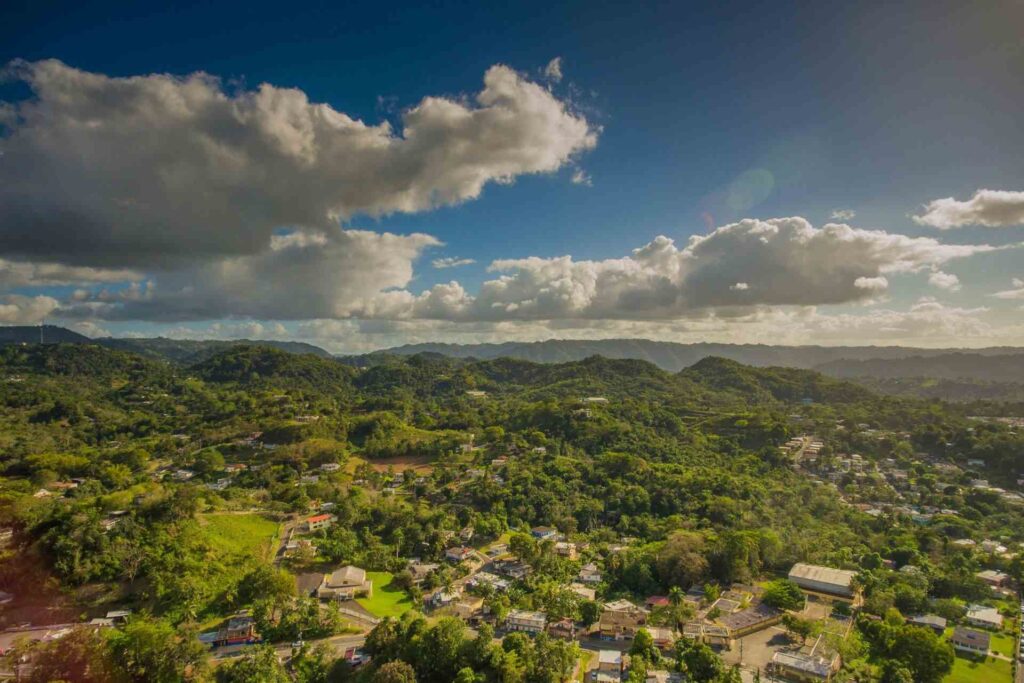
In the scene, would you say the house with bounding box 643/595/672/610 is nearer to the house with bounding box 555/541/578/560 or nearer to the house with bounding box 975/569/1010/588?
the house with bounding box 555/541/578/560

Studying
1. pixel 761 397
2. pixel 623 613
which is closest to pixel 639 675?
pixel 623 613

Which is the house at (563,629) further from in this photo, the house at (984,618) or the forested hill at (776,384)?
the forested hill at (776,384)

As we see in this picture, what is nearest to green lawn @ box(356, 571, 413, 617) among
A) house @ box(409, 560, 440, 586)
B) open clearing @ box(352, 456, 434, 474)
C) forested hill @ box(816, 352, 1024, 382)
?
house @ box(409, 560, 440, 586)

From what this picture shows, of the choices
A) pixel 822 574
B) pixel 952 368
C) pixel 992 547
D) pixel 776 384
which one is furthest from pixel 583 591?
pixel 952 368

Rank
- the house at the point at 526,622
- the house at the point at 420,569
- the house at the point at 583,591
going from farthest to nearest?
the house at the point at 420,569 → the house at the point at 583,591 → the house at the point at 526,622

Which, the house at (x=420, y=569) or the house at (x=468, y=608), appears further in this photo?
the house at (x=420, y=569)

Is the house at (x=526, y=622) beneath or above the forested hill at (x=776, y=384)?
beneath

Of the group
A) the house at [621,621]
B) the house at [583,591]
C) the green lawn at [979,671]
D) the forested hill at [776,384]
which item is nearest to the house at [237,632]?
the house at [583,591]
